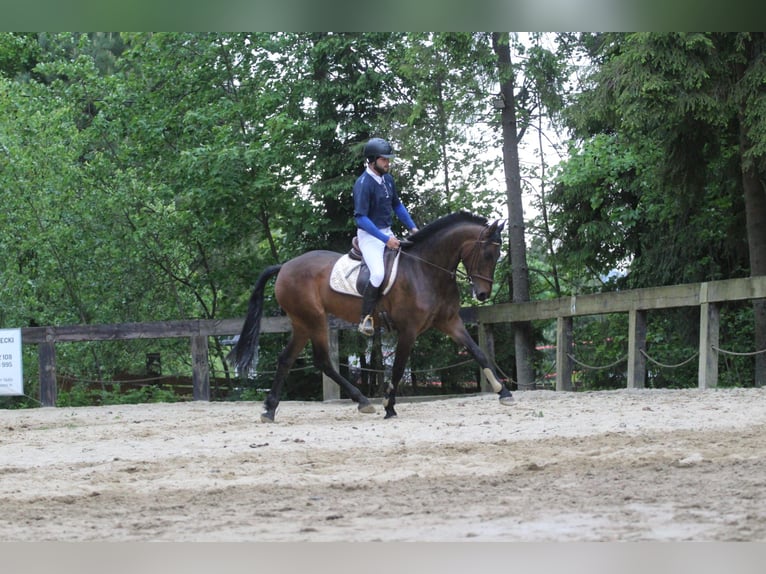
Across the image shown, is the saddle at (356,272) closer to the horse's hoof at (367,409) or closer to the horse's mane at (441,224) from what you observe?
the horse's mane at (441,224)

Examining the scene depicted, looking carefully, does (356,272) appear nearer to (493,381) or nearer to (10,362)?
(493,381)

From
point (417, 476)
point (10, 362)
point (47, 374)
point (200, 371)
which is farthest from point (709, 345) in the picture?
point (10, 362)

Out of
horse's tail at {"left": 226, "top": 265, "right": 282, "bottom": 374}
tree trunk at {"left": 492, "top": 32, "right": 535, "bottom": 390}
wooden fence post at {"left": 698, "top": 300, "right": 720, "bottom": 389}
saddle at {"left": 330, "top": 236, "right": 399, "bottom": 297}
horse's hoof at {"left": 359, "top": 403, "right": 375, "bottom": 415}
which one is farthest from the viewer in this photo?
tree trunk at {"left": 492, "top": 32, "right": 535, "bottom": 390}

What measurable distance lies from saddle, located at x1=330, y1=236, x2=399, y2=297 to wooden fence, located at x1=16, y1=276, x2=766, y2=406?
267 cm

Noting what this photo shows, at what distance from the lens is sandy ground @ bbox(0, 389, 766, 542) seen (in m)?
4.11

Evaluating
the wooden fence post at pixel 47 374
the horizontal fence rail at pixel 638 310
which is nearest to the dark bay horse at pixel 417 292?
the horizontal fence rail at pixel 638 310

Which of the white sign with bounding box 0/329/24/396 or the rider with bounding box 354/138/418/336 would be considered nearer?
the rider with bounding box 354/138/418/336

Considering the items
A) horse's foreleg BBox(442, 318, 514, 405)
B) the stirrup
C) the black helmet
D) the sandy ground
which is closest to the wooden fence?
the sandy ground

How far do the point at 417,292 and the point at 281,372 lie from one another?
5.35ft

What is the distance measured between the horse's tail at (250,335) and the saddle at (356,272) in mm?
861

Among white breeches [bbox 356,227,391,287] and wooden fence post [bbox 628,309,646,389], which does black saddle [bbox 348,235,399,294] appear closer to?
white breeches [bbox 356,227,391,287]

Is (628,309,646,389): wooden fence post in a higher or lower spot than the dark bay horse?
lower

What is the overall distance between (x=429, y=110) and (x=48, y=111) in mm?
7544

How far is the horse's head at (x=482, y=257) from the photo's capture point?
372 inches
